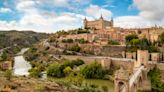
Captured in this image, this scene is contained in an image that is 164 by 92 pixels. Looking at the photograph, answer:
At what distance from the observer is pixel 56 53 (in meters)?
36.4

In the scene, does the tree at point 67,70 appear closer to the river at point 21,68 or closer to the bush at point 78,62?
the bush at point 78,62

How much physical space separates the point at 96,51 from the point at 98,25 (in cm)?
1595

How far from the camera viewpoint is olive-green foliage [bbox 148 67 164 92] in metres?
20.8

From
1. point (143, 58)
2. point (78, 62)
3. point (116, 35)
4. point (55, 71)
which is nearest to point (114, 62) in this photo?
point (143, 58)

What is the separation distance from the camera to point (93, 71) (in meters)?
25.8

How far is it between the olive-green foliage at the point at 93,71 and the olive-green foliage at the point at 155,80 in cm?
462

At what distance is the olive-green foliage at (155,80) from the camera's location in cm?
2080

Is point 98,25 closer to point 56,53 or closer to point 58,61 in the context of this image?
point 56,53

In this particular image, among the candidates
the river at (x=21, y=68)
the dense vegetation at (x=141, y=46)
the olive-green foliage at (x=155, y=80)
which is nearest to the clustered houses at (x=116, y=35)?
the dense vegetation at (x=141, y=46)

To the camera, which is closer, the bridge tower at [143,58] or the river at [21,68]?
the bridge tower at [143,58]

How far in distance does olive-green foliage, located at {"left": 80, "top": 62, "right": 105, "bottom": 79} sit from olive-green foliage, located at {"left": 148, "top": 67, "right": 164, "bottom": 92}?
4.62 m

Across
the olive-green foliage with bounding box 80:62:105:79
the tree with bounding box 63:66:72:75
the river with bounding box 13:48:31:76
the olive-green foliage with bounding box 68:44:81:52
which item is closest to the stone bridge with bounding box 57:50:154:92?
Answer: the olive-green foliage with bounding box 80:62:105:79

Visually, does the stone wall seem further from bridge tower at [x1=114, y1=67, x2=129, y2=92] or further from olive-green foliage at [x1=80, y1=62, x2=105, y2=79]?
bridge tower at [x1=114, y1=67, x2=129, y2=92]

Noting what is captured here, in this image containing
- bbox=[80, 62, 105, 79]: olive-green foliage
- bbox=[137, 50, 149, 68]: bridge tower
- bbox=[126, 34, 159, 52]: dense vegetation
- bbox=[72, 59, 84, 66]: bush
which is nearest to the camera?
bbox=[137, 50, 149, 68]: bridge tower
